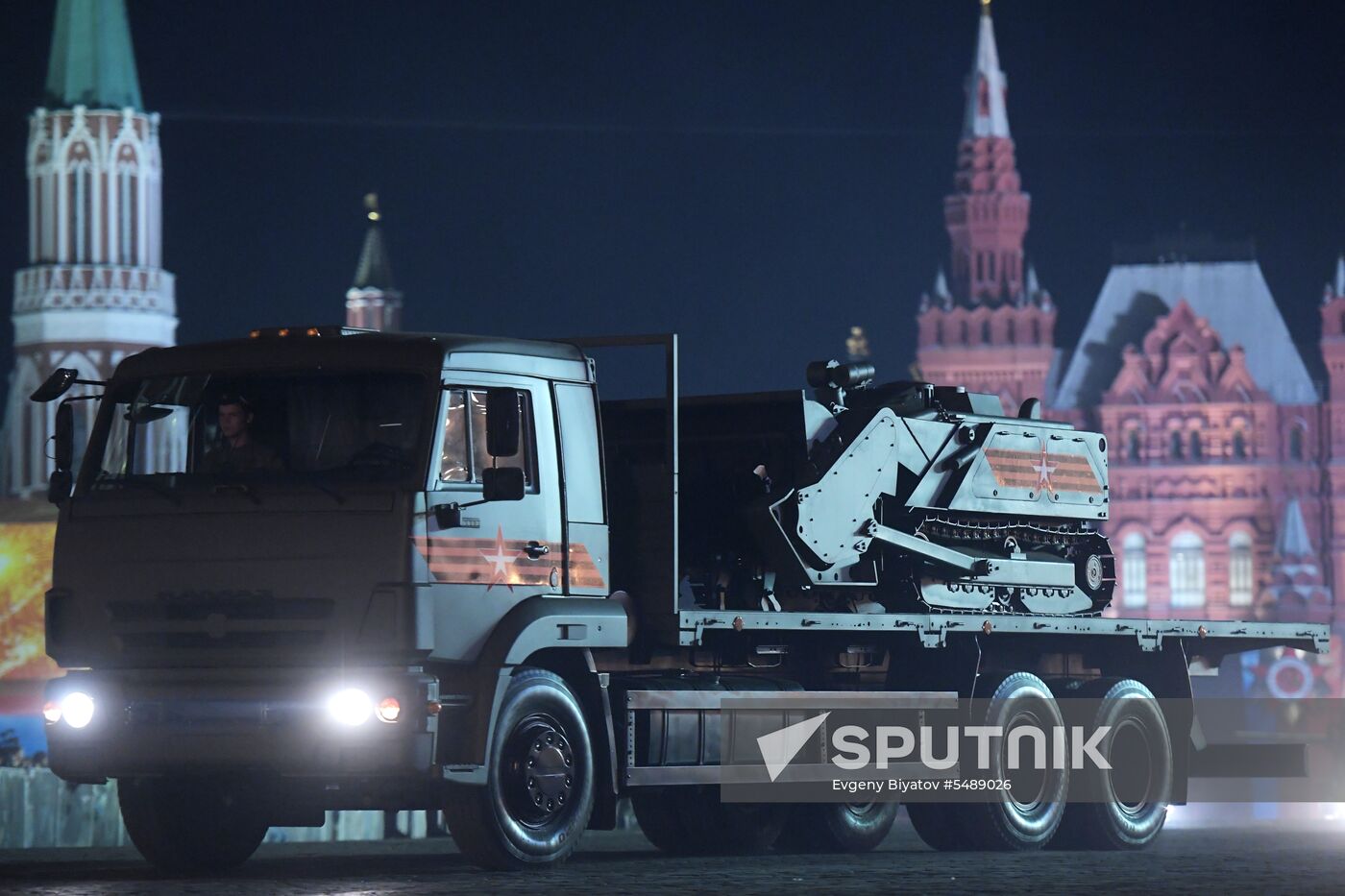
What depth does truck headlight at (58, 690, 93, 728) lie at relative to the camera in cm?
1523

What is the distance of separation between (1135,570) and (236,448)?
418 feet

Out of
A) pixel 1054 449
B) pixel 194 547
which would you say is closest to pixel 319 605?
pixel 194 547

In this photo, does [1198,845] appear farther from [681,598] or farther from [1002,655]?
[681,598]

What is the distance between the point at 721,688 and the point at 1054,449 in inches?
175

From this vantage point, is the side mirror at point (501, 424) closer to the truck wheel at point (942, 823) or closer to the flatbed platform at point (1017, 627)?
the flatbed platform at point (1017, 627)

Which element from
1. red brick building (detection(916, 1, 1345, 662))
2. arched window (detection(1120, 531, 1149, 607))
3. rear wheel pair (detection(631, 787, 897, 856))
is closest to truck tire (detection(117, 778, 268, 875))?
rear wheel pair (detection(631, 787, 897, 856))

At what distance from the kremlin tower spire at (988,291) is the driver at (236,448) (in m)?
129

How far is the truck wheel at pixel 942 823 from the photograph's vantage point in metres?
19.1

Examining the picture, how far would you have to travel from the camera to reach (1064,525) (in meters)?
20.5

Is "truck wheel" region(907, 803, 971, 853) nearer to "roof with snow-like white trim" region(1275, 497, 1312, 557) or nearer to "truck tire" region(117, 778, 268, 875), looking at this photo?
"truck tire" region(117, 778, 268, 875)

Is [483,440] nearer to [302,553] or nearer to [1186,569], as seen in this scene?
[302,553]

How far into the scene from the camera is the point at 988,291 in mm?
147875

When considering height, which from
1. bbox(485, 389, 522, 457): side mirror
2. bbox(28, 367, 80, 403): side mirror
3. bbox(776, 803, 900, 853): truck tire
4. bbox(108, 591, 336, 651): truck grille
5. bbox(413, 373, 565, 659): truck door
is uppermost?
bbox(28, 367, 80, 403): side mirror

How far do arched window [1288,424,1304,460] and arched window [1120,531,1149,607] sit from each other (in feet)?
31.7
